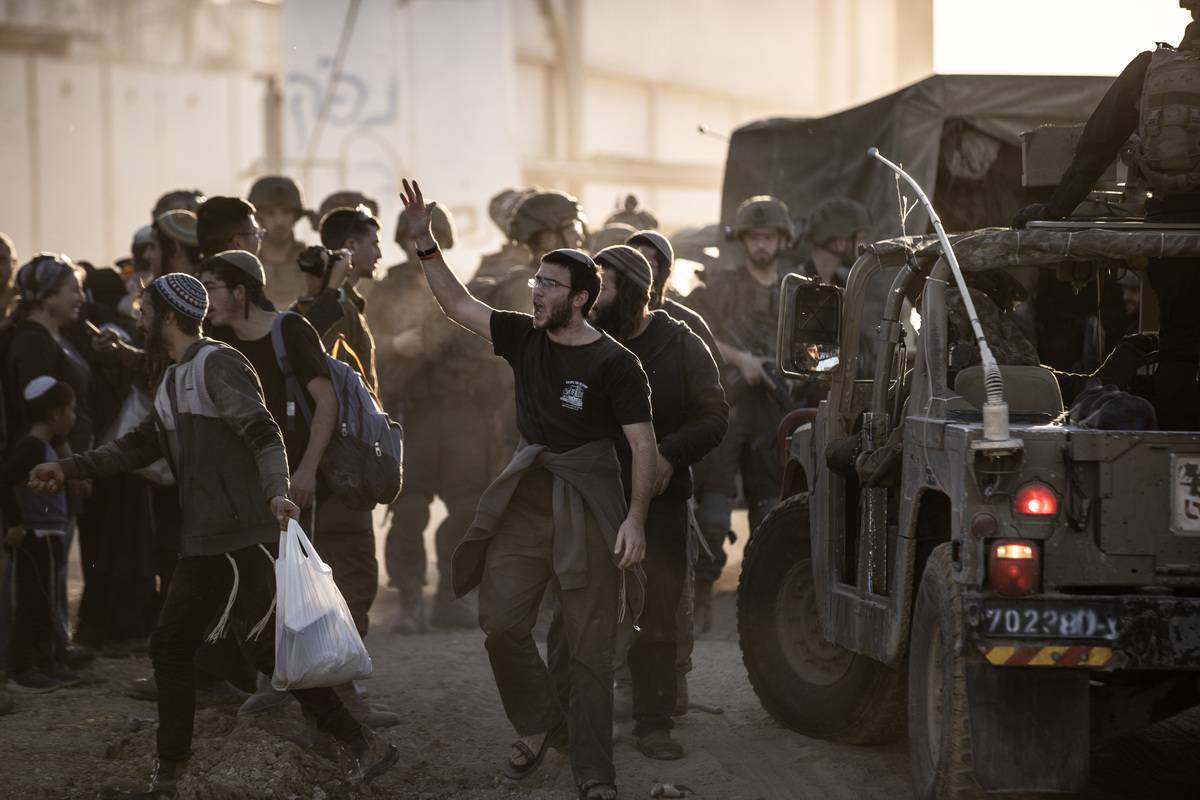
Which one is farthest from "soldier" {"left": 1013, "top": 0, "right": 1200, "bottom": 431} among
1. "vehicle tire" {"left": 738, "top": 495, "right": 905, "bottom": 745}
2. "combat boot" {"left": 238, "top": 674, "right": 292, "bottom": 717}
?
"combat boot" {"left": 238, "top": 674, "right": 292, "bottom": 717}

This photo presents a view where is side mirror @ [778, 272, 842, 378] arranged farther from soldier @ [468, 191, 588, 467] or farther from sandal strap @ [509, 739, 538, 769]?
soldier @ [468, 191, 588, 467]

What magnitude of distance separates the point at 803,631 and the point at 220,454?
8.46ft

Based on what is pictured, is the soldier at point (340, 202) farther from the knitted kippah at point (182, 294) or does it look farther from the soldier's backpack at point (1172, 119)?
the soldier's backpack at point (1172, 119)

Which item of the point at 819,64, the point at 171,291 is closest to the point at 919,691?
the point at 171,291

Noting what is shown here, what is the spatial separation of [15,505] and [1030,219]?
481 cm

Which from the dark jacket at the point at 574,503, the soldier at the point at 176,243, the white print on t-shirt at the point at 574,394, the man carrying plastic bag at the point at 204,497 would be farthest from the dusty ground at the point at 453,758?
the soldier at the point at 176,243

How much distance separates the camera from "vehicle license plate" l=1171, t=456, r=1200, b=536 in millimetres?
5469

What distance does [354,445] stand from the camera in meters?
7.66

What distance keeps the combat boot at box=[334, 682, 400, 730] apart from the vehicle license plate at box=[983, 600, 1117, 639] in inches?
134

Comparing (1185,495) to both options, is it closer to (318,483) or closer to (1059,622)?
(1059,622)

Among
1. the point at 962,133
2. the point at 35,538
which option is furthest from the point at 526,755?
the point at 962,133

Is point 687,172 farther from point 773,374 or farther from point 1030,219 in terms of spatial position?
Answer: point 1030,219

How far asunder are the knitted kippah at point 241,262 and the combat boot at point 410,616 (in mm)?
3648

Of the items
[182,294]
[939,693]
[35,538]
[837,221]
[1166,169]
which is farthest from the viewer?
[837,221]
